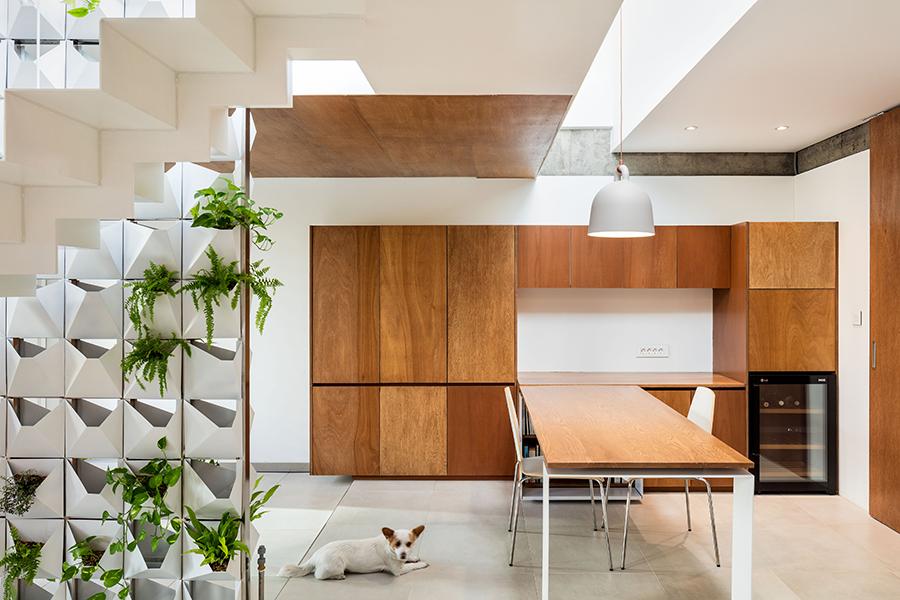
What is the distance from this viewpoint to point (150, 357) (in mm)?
2438

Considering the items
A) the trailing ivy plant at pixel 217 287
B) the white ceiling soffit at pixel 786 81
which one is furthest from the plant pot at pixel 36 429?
the white ceiling soffit at pixel 786 81

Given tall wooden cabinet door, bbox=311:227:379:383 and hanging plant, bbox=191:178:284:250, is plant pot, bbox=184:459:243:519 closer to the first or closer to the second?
hanging plant, bbox=191:178:284:250

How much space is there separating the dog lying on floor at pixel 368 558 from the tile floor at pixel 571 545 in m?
0.05

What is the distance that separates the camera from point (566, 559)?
362 centimetres

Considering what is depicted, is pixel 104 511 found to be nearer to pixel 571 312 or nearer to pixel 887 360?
pixel 571 312

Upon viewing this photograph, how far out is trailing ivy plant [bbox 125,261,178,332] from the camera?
7.95 feet

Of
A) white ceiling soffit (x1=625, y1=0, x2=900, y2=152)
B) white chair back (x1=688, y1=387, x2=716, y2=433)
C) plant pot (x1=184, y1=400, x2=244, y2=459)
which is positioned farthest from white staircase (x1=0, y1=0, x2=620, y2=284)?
white chair back (x1=688, y1=387, x2=716, y2=433)

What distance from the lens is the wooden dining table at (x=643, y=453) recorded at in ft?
8.61

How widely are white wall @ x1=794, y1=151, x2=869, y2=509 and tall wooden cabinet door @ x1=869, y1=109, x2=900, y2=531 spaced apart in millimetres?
133

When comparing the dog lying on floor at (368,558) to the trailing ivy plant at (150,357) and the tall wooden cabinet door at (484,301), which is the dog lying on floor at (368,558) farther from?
the tall wooden cabinet door at (484,301)

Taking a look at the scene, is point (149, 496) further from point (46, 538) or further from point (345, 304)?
point (345, 304)

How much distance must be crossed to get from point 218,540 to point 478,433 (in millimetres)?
2800

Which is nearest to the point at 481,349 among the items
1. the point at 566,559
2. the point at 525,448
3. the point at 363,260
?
the point at 525,448

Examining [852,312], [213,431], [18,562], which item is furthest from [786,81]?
[18,562]
